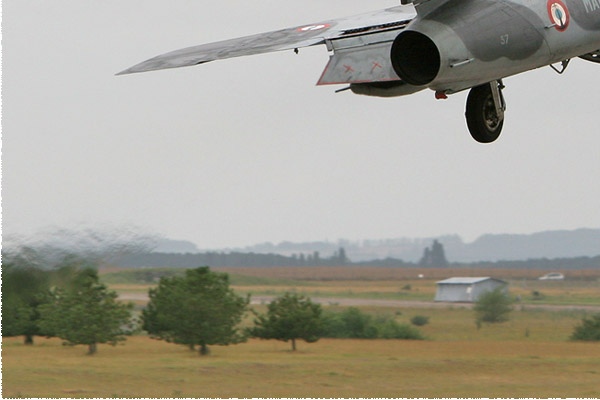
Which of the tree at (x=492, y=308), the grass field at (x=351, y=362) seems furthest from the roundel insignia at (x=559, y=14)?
the tree at (x=492, y=308)

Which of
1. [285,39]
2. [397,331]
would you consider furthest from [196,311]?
[285,39]

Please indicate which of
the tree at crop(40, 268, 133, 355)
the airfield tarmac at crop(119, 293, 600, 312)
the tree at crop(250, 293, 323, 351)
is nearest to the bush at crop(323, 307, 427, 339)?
the tree at crop(250, 293, 323, 351)

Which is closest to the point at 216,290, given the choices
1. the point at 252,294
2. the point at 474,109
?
the point at 252,294

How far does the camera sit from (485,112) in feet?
66.7

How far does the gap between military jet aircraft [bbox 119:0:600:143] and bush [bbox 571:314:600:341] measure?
39047 mm

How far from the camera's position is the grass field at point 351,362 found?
46.9m

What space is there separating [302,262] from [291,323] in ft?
71.5

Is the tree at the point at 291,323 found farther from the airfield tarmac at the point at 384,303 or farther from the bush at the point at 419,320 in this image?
the bush at the point at 419,320

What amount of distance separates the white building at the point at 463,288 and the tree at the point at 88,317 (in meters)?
19.0

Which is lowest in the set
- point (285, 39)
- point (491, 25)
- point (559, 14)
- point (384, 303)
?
point (384, 303)

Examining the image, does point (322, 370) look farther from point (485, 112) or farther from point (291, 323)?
point (485, 112)

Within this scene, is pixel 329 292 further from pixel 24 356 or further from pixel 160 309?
pixel 24 356

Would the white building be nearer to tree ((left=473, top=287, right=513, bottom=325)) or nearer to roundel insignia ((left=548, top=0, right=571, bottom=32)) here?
tree ((left=473, top=287, right=513, bottom=325))

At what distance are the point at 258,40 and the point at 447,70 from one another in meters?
3.38
